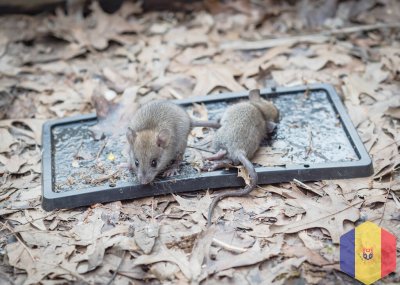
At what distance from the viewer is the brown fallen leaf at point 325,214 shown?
534 cm

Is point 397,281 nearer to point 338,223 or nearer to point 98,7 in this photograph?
point 338,223

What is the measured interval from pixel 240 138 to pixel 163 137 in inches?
32.5

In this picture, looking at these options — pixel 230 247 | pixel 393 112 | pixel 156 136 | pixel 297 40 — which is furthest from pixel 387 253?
pixel 297 40

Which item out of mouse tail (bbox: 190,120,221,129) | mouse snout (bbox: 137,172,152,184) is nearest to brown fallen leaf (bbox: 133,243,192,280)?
mouse snout (bbox: 137,172,152,184)

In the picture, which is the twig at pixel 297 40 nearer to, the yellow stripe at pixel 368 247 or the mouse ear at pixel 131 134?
the mouse ear at pixel 131 134

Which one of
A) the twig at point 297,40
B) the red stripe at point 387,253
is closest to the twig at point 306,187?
the red stripe at point 387,253

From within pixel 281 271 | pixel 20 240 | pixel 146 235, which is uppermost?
pixel 281 271

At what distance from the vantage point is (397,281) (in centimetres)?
484

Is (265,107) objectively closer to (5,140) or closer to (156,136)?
(156,136)

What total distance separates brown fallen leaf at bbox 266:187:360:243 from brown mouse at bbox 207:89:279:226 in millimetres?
538

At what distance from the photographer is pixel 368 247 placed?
517 centimetres

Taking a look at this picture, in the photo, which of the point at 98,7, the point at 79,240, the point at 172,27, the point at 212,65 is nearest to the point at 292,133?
the point at 212,65

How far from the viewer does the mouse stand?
5738 millimetres

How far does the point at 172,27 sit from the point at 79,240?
4.81 metres
